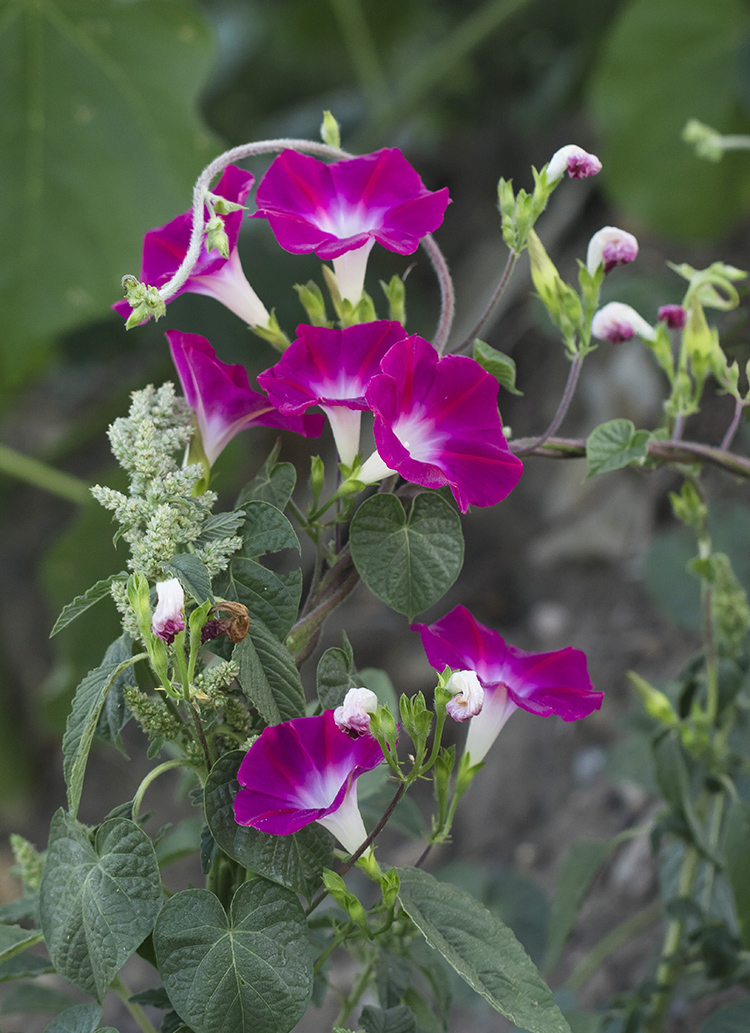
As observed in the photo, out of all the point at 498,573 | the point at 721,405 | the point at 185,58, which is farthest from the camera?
the point at 498,573

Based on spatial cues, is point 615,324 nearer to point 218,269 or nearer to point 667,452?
point 667,452

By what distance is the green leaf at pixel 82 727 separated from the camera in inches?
15.0

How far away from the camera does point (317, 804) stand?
426 millimetres

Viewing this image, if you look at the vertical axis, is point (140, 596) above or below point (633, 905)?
above

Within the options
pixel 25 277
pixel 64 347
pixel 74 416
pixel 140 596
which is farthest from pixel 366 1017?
pixel 74 416

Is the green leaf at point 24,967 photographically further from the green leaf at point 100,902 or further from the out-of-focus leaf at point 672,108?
the out-of-focus leaf at point 672,108

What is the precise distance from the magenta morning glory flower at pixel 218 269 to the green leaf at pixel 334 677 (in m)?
0.18

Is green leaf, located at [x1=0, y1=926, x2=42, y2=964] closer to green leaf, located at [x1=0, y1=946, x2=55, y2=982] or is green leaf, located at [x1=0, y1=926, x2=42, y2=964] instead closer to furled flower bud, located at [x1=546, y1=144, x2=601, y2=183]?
green leaf, located at [x1=0, y1=946, x2=55, y2=982]

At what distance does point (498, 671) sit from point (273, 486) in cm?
15

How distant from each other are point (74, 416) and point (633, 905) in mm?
1946

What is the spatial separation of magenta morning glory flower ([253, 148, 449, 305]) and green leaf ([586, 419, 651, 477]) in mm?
135

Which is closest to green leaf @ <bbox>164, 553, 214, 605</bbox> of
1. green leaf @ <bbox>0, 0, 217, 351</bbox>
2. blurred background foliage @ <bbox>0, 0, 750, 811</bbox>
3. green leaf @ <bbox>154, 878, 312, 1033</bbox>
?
green leaf @ <bbox>154, 878, 312, 1033</bbox>

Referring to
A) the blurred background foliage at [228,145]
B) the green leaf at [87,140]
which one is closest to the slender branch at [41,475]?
the blurred background foliage at [228,145]

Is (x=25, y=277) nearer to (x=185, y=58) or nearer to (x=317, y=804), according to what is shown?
(x=185, y=58)
